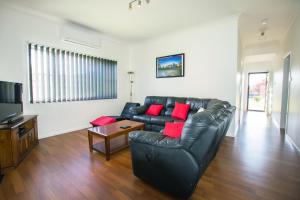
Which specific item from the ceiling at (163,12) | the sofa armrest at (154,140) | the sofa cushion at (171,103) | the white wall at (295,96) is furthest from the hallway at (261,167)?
the ceiling at (163,12)

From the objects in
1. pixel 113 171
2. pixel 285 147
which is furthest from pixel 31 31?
pixel 285 147

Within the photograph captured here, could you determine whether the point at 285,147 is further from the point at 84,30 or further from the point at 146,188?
the point at 84,30

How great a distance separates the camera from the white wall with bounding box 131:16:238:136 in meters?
3.55

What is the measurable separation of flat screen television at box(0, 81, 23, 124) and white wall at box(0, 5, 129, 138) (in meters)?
0.59

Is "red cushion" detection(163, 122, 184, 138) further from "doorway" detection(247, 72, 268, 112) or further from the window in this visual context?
"doorway" detection(247, 72, 268, 112)

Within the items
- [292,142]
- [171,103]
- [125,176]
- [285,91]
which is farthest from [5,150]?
[285,91]

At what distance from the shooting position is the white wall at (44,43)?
9.72 feet

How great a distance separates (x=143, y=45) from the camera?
5191mm

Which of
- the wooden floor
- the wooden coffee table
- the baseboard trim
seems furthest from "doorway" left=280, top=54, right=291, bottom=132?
the wooden coffee table

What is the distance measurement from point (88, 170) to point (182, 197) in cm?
132

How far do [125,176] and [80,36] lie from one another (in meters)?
3.51

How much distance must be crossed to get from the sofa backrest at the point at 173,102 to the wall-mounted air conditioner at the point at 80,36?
220cm

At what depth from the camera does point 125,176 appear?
6.61 ft

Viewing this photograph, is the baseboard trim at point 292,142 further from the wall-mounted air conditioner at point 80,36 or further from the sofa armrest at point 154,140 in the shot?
the wall-mounted air conditioner at point 80,36
